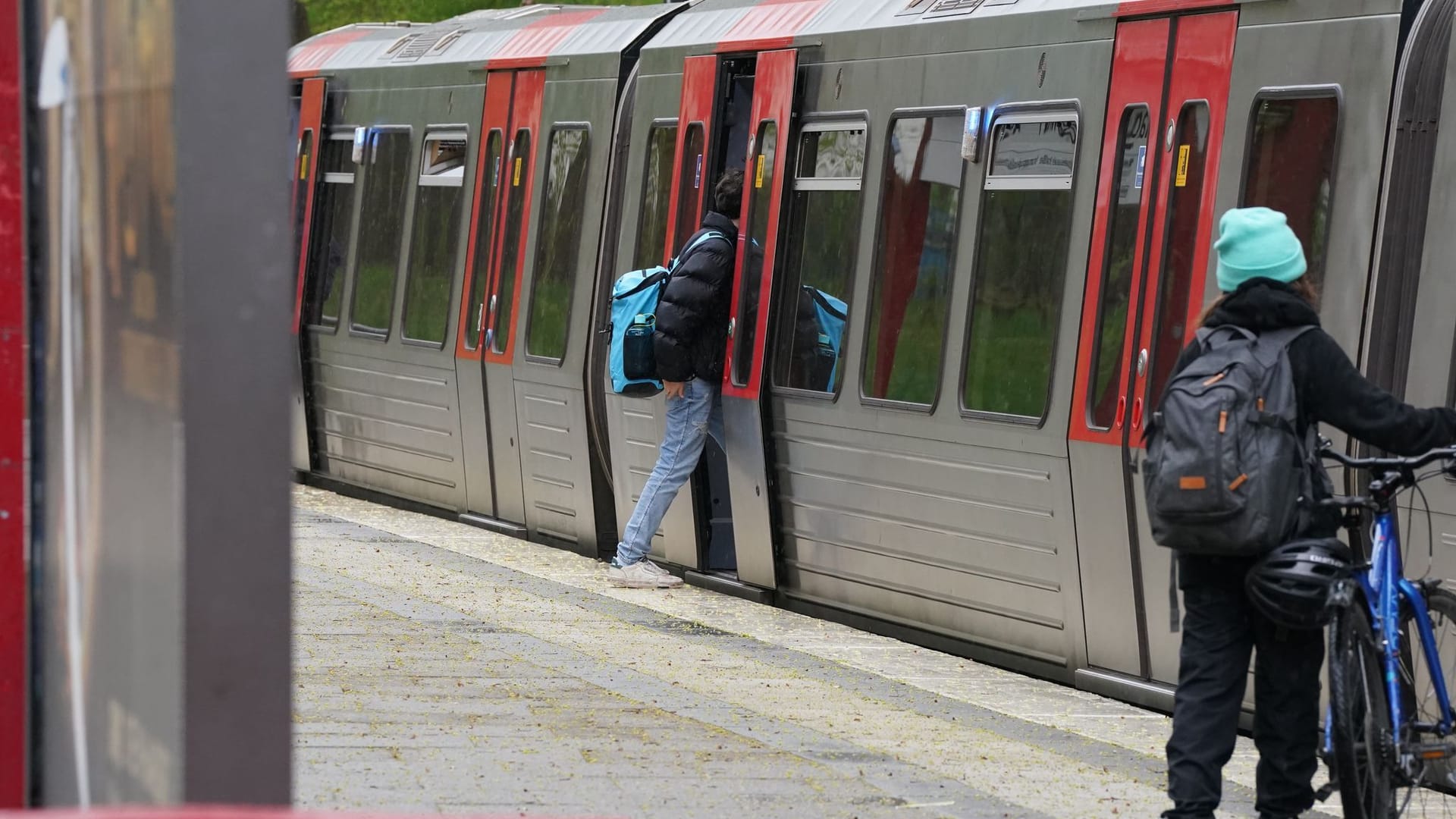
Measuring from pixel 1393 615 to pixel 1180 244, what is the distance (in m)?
2.50

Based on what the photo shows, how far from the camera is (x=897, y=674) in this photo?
28.9ft

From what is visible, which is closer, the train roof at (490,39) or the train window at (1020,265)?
the train window at (1020,265)

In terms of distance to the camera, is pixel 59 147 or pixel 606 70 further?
pixel 606 70

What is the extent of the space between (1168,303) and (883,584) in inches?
92.1

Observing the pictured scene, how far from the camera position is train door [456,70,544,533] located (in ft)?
43.7

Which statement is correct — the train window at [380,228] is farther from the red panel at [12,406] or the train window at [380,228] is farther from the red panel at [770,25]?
the red panel at [12,406]

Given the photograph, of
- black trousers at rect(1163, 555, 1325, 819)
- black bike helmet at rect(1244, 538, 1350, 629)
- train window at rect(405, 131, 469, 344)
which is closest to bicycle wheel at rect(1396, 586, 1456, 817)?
black trousers at rect(1163, 555, 1325, 819)

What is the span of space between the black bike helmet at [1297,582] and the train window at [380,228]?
10307 mm

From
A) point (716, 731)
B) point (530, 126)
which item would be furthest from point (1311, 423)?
point (530, 126)

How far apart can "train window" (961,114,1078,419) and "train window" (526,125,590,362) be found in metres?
4.07

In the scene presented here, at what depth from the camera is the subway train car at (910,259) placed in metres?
7.22

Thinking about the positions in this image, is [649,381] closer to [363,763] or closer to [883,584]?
[883,584]

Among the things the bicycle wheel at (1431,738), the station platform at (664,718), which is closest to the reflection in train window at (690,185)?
the station platform at (664,718)

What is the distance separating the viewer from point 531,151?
13258 millimetres
